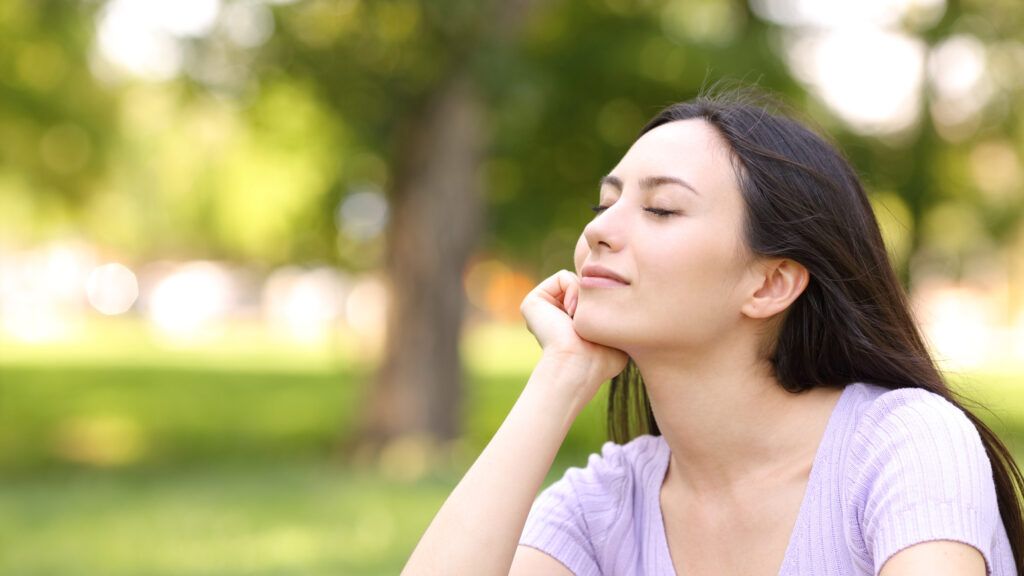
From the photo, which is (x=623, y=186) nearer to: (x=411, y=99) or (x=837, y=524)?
(x=837, y=524)

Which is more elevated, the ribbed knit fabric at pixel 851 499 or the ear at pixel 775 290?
the ear at pixel 775 290

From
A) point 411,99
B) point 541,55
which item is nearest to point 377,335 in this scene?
point 411,99

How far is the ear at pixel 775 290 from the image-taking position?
2.14 meters

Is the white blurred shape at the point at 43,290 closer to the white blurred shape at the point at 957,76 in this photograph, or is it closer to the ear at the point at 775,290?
the white blurred shape at the point at 957,76

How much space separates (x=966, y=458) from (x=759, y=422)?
0.41 meters

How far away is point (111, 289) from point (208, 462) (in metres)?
41.0

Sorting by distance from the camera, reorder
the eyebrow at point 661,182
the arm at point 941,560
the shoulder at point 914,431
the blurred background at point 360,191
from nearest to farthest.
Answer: the arm at point 941,560
the shoulder at point 914,431
the eyebrow at point 661,182
the blurred background at point 360,191

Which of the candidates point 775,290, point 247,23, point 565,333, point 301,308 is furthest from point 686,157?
point 301,308

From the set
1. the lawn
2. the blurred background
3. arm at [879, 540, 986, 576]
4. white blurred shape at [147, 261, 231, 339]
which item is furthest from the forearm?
white blurred shape at [147, 261, 231, 339]

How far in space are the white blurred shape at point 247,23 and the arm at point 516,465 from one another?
8.79 meters

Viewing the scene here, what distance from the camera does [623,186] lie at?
220cm

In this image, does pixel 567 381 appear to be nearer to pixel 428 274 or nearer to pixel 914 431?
pixel 914 431

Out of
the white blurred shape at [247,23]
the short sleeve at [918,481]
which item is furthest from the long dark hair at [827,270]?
the white blurred shape at [247,23]

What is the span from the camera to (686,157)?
216 cm
